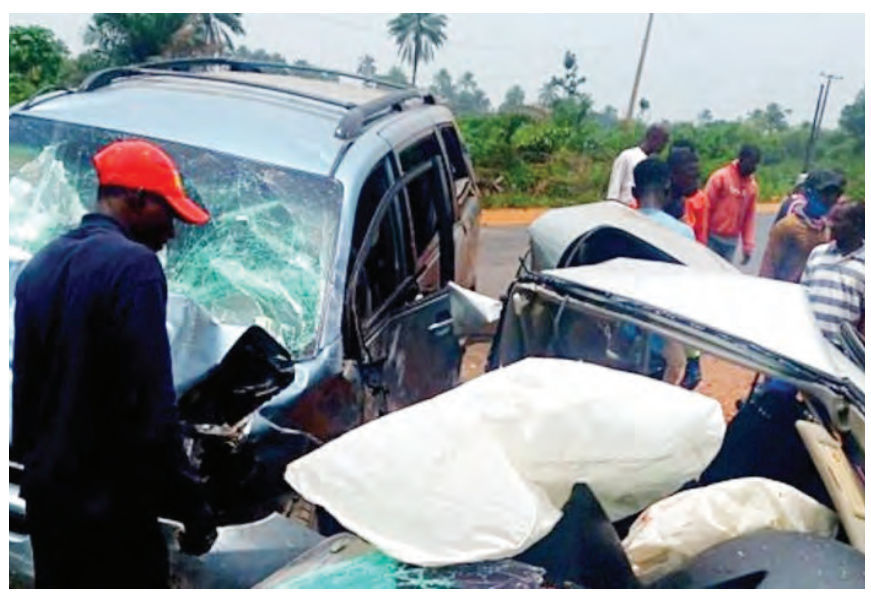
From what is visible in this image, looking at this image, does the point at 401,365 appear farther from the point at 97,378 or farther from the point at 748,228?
the point at 748,228

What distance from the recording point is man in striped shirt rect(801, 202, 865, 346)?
4.31 m

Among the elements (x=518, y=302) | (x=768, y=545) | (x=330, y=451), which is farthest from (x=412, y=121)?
(x=768, y=545)

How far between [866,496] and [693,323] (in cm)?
71

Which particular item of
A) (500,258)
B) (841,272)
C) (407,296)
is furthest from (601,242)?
(500,258)

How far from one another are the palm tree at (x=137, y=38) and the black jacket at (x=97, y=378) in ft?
27.0

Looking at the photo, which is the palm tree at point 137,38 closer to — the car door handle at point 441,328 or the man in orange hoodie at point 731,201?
the man in orange hoodie at point 731,201

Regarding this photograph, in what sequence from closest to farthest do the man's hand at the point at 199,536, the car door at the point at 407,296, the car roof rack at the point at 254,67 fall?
1. the man's hand at the point at 199,536
2. the car door at the point at 407,296
3. the car roof rack at the point at 254,67

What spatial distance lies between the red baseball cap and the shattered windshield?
879mm

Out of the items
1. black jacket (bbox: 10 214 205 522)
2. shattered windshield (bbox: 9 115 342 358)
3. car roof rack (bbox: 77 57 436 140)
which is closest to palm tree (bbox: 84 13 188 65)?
car roof rack (bbox: 77 57 436 140)

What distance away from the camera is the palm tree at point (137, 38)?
10.7m

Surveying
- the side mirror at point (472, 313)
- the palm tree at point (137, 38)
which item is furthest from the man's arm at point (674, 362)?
the palm tree at point (137, 38)

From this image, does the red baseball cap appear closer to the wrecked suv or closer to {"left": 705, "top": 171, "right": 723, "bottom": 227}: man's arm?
the wrecked suv

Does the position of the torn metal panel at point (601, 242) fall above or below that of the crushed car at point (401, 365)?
above

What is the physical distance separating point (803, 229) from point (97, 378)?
483 cm
